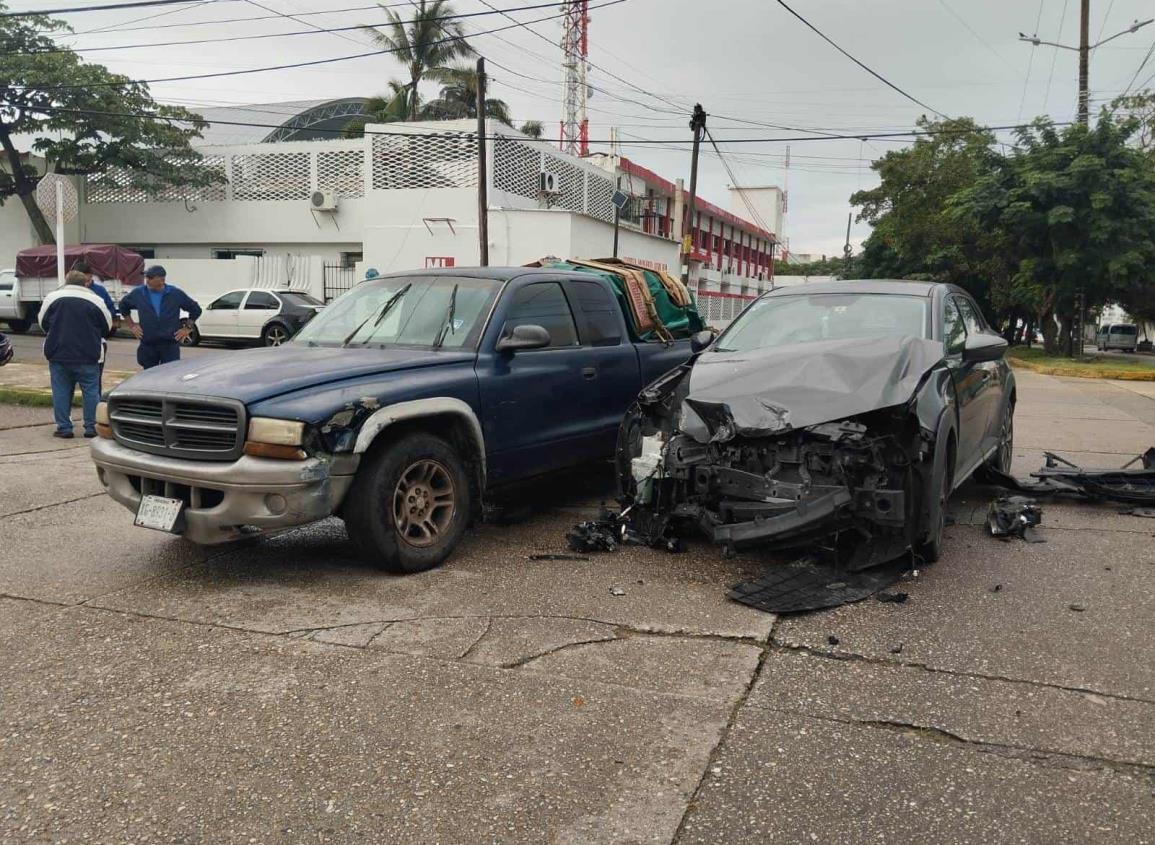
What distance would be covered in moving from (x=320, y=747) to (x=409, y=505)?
6.42 ft

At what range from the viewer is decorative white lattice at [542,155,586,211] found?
30.7 metres

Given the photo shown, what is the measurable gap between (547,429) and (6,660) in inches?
125

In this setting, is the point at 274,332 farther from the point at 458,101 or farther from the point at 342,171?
the point at 458,101

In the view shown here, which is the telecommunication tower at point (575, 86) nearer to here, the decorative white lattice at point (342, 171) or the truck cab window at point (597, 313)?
the decorative white lattice at point (342, 171)

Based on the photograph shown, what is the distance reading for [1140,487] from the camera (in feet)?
21.7

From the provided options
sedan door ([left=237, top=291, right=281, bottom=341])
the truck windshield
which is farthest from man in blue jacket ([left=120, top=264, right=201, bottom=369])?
sedan door ([left=237, top=291, right=281, bottom=341])

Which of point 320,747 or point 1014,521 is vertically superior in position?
point 1014,521

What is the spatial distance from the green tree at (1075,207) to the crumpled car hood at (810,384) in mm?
21932

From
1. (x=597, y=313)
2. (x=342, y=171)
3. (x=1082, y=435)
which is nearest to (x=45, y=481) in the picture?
(x=597, y=313)

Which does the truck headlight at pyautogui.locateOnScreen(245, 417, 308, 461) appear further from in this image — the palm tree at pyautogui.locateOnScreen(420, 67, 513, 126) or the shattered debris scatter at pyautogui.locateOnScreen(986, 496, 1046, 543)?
the palm tree at pyautogui.locateOnScreen(420, 67, 513, 126)

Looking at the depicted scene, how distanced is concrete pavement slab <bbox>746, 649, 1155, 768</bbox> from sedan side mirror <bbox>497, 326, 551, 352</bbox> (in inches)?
98.2

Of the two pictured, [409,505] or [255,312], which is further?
[255,312]

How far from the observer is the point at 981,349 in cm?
556

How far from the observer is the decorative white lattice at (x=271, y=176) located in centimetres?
3127
